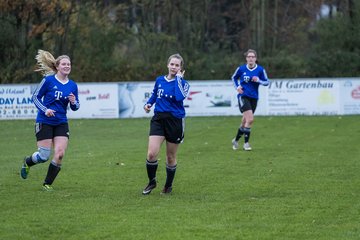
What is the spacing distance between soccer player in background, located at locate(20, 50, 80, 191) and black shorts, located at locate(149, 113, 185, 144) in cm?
131

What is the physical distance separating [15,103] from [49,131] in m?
19.0

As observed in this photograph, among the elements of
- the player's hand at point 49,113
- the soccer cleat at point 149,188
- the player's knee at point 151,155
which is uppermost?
the player's hand at point 49,113

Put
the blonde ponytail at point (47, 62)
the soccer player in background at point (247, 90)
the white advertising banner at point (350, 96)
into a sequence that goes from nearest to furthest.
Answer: the blonde ponytail at point (47, 62) → the soccer player in background at point (247, 90) → the white advertising banner at point (350, 96)

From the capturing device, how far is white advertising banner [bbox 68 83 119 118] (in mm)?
29734

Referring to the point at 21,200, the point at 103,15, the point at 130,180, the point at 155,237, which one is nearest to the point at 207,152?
the point at 130,180

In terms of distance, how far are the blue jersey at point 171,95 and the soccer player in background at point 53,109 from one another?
129cm

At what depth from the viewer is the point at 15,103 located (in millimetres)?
29641

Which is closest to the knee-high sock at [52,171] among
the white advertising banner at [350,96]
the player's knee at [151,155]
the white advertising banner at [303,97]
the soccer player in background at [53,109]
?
the soccer player in background at [53,109]

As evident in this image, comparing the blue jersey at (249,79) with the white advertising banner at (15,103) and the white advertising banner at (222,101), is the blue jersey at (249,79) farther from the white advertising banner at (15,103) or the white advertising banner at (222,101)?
the white advertising banner at (15,103)

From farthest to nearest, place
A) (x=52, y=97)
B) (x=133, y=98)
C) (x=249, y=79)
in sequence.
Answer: (x=133, y=98)
(x=249, y=79)
(x=52, y=97)

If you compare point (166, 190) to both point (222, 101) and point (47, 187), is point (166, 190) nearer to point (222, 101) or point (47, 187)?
point (47, 187)

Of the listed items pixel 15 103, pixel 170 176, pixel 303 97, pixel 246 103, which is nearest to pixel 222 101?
pixel 303 97

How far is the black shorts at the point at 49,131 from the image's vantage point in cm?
1116

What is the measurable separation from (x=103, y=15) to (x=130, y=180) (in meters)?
33.3
